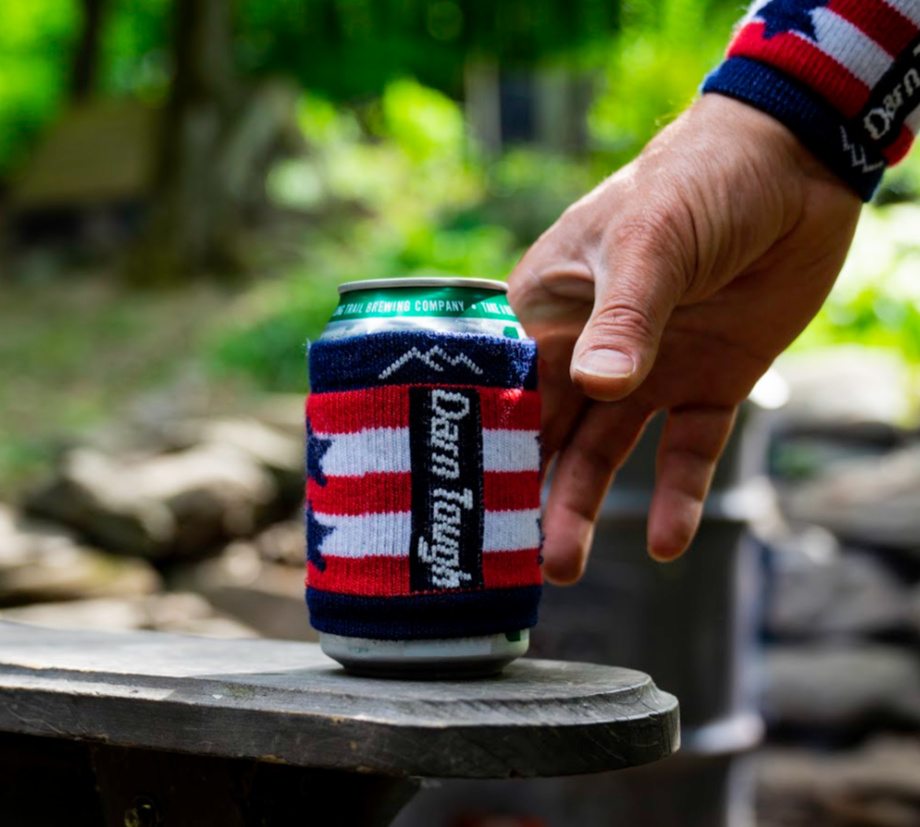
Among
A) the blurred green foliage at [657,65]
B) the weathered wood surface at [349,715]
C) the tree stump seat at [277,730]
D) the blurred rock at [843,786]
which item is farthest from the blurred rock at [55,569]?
the blurred green foliage at [657,65]

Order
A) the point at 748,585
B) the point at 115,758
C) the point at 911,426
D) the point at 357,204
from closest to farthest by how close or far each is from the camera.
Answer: the point at 115,758 < the point at 748,585 < the point at 911,426 < the point at 357,204

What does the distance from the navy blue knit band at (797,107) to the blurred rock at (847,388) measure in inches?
178

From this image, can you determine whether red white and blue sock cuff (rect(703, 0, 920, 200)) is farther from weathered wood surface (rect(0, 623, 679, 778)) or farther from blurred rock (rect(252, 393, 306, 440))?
blurred rock (rect(252, 393, 306, 440))

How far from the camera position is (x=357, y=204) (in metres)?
10.4

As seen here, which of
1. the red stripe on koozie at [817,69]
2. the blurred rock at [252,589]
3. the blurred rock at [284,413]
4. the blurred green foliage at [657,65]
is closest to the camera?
the red stripe on koozie at [817,69]

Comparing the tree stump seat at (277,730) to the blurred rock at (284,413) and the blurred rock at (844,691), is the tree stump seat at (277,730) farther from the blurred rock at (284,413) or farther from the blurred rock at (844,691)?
the blurred rock at (284,413)

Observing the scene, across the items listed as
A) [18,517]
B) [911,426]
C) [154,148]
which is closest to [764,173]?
[18,517]

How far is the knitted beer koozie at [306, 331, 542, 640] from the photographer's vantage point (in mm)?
1292

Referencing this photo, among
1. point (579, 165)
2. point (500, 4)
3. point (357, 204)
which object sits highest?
point (500, 4)

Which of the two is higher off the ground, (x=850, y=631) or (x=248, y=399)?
(x=248, y=399)

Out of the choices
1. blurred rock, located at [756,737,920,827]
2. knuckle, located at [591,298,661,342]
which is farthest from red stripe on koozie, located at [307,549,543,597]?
blurred rock, located at [756,737,920,827]

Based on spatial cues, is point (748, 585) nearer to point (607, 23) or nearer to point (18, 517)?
point (18, 517)

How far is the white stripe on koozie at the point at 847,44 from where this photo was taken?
1.52 metres

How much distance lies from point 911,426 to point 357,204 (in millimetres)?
5452
